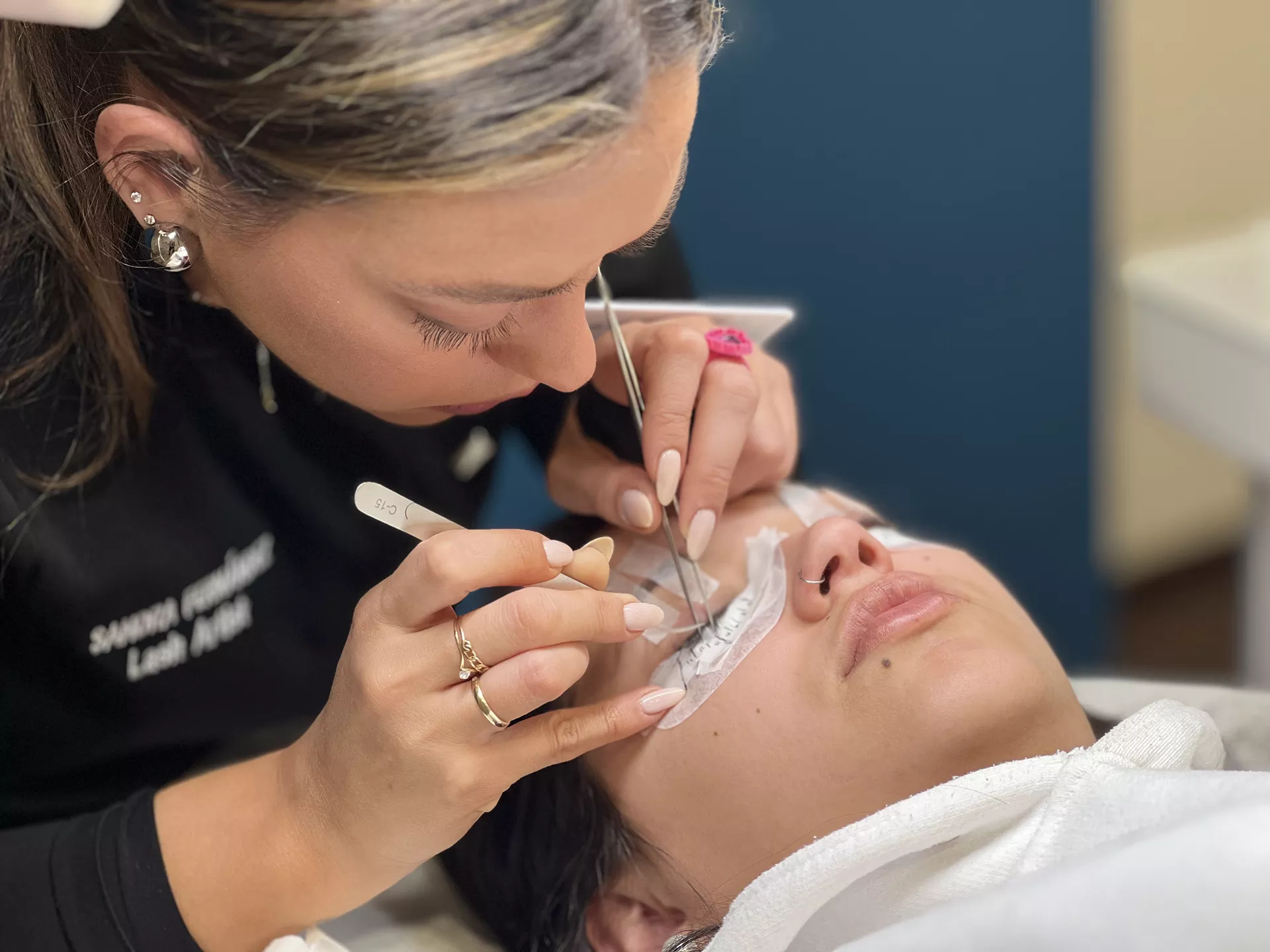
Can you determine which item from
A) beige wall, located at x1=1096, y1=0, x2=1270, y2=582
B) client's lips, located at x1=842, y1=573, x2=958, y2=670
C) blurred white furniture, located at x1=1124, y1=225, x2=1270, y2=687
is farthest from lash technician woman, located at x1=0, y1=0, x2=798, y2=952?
beige wall, located at x1=1096, y1=0, x2=1270, y2=582

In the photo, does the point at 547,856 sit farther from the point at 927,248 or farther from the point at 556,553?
the point at 927,248

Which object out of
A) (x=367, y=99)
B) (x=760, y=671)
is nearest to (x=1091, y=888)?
(x=760, y=671)

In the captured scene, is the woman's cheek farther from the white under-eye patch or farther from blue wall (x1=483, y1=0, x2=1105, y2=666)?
blue wall (x1=483, y1=0, x2=1105, y2=666)

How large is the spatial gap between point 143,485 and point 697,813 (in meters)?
0.54

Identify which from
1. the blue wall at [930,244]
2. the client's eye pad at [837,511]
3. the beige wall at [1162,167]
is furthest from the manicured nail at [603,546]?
the beige wall at [1162,167]

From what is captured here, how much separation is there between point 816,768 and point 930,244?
1.20 m

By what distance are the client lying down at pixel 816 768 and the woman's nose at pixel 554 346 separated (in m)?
Result: 0.25

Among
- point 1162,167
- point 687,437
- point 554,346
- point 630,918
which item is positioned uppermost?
point 554,346

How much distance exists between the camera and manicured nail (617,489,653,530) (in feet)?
3.17

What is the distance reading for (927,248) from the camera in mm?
1876

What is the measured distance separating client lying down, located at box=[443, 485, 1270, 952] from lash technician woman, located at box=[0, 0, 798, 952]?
79mm

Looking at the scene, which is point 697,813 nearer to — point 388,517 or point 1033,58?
point 388,517

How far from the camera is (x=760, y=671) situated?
0.91m

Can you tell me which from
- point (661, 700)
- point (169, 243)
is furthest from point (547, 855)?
point (169, 243)
